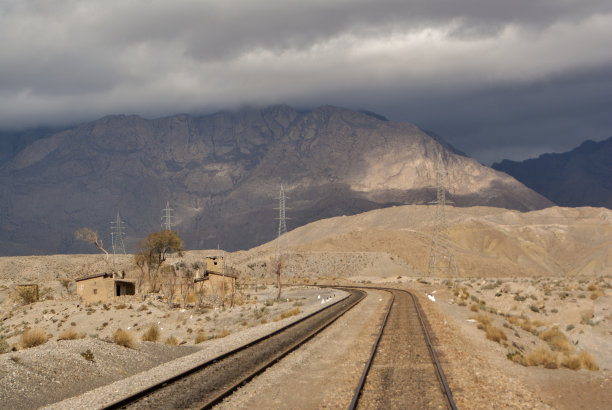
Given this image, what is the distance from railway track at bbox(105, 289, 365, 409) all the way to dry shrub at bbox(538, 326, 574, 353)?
1002 cm

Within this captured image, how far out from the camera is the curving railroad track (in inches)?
510

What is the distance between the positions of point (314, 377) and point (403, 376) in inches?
97.3

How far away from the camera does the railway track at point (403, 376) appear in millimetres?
12719

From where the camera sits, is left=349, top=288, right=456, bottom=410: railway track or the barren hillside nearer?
left=349, top=288, right=456, bottom=410: railway track

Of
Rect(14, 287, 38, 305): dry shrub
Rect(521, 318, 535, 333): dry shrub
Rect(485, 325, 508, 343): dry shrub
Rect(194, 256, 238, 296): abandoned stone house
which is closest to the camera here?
Rect(485, 325, 508, 343): dry shrub

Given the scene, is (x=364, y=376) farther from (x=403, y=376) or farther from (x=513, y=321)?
(x=513, y=321)

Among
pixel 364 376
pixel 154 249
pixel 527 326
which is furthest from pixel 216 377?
pixel 154 249

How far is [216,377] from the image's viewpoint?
15.8m

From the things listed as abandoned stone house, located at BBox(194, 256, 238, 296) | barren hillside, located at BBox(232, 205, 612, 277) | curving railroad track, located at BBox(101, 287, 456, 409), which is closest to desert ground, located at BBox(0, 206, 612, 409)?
curving railroad track, located at BBox(101, 287, 456, 409)

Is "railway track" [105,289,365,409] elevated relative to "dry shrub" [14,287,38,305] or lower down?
elevated

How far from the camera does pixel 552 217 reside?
7613 inches

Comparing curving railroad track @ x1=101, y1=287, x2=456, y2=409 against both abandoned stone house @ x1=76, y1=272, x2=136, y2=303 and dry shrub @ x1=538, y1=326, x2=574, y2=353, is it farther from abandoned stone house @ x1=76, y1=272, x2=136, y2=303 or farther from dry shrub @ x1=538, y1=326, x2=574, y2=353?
abandoned stone house @ x1=76, y1=272, x2=136, y2=303

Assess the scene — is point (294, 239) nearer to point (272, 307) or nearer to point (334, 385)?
point (272, 307)

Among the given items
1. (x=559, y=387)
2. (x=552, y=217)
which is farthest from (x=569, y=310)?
(x=552, y=217)
